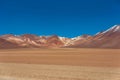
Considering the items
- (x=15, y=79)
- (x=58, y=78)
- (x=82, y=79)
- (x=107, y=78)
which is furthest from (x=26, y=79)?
(x=107, y=78)

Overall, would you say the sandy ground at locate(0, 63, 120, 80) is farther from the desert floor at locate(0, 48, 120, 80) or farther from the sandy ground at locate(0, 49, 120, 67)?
the sandy ground at locate(0, 49, 120, 67)

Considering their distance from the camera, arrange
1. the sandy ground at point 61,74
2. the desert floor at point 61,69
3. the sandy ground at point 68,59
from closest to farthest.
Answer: the sandy ground at point 61,74, the desert floor at point 61,69, the sandy ground at point 68,59

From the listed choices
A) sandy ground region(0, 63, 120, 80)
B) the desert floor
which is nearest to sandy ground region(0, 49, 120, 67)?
the desert floor

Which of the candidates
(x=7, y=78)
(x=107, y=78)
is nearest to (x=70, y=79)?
(x=107, y=78)

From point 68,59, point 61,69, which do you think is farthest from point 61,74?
point 68,59

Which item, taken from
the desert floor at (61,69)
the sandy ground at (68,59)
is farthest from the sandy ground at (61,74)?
the sandy ground at (68,59)

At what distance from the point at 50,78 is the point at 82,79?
2.17 meters

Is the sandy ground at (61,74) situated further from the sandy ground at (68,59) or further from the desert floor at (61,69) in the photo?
the sandy ground at (68,59)

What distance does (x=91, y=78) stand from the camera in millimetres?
20172

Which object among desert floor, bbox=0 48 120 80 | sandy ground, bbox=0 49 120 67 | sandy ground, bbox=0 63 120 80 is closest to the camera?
sandy ground, bbox=0 63 120 80

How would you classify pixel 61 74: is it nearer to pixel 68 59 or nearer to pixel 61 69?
pixel 61 69

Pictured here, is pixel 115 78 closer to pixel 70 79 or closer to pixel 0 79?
pixel 70 79

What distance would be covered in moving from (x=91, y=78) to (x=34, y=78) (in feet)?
12.7

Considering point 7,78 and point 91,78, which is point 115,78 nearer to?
point 91,78
